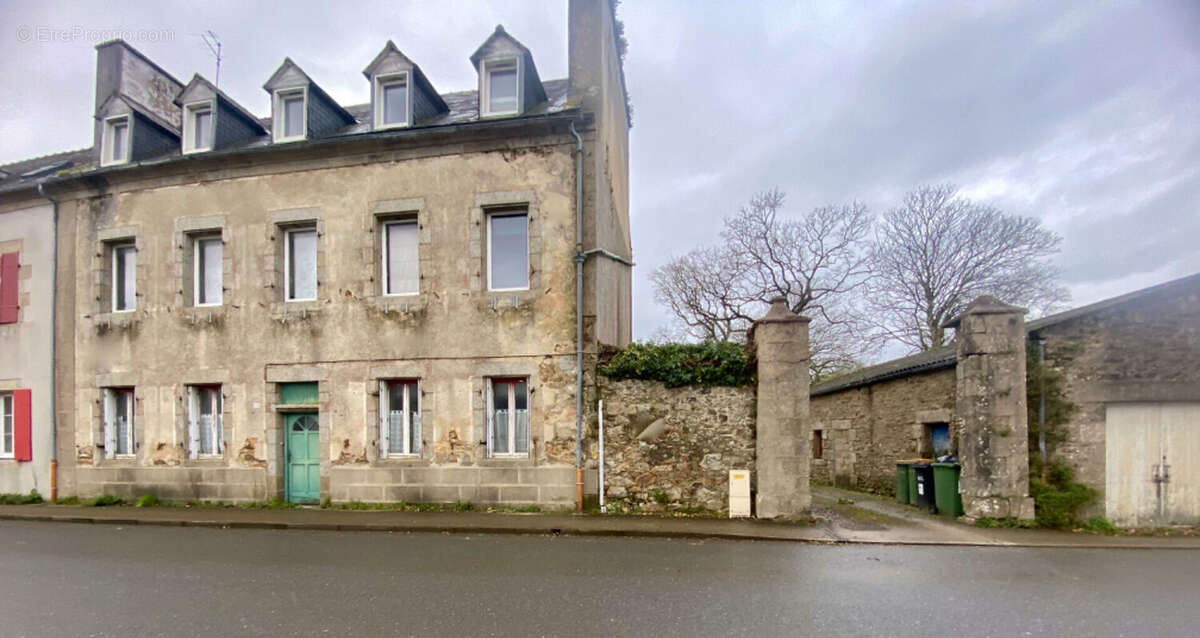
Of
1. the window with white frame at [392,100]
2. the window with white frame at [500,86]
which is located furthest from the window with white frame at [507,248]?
the window with white frame at [392,100]

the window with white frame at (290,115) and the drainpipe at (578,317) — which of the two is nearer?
the drainpipe at (578,317)

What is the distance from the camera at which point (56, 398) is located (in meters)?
13.4

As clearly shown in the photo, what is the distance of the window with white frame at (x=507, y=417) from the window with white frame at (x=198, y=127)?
8.19 metres

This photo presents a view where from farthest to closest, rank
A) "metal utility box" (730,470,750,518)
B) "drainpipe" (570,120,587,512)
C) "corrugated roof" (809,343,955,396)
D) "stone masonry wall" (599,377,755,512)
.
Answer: "corrugated roof" (809,343,955,396)
"drainpipe" (570,120,587,512)
"stone masonry wall" (599,377,755,512)
"metal utility box" (730,470,750,518)

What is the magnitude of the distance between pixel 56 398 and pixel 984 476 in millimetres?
18335

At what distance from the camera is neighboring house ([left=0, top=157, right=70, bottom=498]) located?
13.5m

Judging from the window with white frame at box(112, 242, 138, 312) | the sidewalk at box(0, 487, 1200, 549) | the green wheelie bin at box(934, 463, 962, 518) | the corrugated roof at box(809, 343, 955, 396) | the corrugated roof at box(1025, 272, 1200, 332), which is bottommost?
the sidewalk at box(0, 487, 1200, 549)

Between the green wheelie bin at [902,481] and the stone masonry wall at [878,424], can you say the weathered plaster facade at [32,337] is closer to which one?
the green wheelie bin at [902,481]

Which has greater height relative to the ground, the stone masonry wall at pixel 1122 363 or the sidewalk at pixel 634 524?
the stone masonry wall at pixel 1122 363

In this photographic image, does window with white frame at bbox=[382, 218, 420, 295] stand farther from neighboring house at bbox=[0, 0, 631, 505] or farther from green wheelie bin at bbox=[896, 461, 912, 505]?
green wheelie bin at bbox=[896, 461, 912, 505]

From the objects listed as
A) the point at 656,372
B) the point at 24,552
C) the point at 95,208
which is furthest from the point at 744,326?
A: the point at 24,552

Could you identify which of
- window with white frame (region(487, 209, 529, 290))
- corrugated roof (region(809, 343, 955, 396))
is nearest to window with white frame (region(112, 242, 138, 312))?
window with white frame (region(487, 209, 529, 290))

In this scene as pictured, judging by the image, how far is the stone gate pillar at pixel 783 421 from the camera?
10.1 m

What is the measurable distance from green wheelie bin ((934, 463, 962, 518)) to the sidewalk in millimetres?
293
